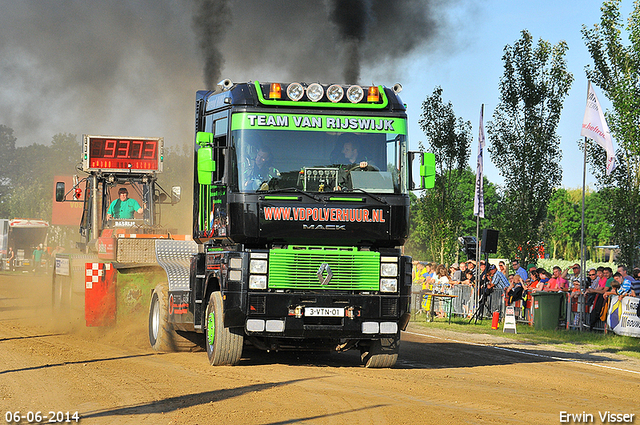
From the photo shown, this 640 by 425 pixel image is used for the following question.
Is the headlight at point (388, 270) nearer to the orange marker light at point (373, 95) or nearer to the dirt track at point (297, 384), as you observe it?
the dirt track at point (297, 384)

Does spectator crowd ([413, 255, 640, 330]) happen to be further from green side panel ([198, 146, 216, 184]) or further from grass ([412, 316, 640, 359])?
green side panel ([198, 146, 216, 184])

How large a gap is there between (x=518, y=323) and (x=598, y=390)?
11.2 m

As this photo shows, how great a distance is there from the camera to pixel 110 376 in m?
10.1

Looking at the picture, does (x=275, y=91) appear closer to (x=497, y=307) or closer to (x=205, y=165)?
(x=205, y=165)

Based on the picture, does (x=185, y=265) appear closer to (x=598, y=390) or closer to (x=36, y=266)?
(x=598, y=390)

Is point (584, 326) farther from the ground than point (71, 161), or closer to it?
closer to it

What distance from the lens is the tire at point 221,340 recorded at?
10914 millimetres

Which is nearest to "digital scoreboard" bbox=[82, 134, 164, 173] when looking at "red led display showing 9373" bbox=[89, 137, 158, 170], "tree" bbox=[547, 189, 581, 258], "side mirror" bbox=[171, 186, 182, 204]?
"red led display showing 9373" bbox=[89, 137, 158, 170]

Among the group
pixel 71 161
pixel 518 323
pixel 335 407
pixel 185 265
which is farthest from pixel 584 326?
pixel 71 161

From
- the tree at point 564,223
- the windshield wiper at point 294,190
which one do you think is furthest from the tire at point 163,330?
the tree at point 564,223

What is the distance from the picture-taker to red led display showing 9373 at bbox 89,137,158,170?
18156 millimetres

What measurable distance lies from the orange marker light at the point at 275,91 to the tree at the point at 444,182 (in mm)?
23179

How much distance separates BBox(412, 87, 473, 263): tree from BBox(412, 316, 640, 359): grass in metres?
12.7

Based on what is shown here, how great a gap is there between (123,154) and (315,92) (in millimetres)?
8572
